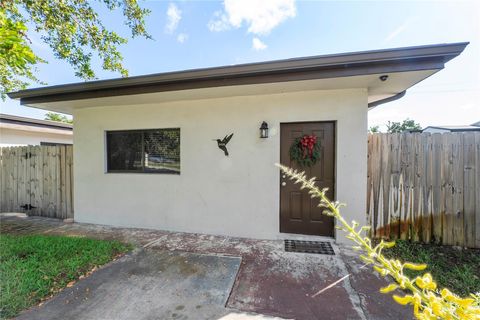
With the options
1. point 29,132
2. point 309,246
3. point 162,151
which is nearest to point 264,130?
point 309,246

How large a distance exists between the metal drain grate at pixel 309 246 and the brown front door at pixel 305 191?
23cm

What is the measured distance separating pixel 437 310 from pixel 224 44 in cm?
605

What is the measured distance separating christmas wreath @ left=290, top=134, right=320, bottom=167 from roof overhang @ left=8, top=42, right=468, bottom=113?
910 mm

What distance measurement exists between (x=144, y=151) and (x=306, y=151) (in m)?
3.47

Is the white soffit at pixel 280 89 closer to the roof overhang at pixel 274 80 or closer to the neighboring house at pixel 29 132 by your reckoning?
the roof overhang at pixel 274 80

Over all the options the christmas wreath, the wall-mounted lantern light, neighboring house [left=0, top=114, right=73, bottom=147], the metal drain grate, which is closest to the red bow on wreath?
the christmas wreath

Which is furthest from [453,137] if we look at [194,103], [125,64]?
[125,64]

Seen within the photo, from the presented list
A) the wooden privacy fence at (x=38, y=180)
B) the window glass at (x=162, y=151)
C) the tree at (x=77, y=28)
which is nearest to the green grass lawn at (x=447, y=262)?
the window glass at (x=162, y=151)

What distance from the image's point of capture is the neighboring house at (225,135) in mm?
3236

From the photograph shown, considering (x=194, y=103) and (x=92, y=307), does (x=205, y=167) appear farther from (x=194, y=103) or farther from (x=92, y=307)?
(x=92, y=307)

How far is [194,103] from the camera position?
4195 mm

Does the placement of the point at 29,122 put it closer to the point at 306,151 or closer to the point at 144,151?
the point at 144,151

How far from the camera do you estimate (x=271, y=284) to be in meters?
2.51

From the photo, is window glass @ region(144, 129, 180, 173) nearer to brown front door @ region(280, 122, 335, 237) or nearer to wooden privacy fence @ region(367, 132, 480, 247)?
brown front door @ region(280, 122, 335, 237)
